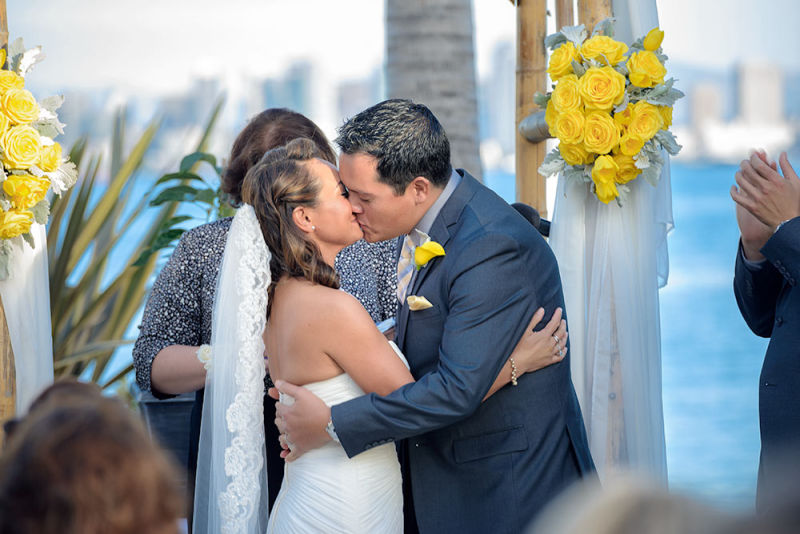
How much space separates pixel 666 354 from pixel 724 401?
132 inches

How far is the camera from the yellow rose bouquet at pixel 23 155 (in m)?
3.25

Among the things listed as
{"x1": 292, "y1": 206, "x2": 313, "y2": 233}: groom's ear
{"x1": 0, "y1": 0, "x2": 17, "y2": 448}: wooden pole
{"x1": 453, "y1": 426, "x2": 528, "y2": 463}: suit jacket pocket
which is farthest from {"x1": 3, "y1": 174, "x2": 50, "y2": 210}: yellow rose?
{"x1": 453, "y1": 426, "x2": 528, "y2": 463}: suit jacket pocket

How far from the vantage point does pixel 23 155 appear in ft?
10.7

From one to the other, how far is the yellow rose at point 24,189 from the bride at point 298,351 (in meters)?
0.98

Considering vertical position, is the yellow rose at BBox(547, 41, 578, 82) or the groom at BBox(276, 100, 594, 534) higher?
the yellow rose at BBox(547, 41, 578, 82)

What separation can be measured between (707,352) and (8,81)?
17668 millimetres

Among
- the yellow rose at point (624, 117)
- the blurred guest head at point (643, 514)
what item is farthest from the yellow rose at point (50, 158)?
the blurred guest head at point (643, 514)

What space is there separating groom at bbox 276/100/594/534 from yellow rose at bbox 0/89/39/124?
52.7 inches

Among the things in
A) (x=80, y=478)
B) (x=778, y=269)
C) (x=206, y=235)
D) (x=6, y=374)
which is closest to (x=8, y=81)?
(x=206, y=235)

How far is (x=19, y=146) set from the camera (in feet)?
10.7

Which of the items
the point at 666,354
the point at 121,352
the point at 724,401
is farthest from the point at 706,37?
the point at 121,352

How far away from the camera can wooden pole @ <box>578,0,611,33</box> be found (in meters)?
3.46

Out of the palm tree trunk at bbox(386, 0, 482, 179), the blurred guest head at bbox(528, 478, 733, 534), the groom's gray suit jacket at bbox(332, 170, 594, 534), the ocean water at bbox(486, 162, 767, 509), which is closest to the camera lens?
the blurred guest head at bbox(528, 478, 733, 534)

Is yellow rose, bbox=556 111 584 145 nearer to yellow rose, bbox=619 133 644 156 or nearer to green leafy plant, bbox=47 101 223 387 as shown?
yellow rose, bbox=619 133 644 156
